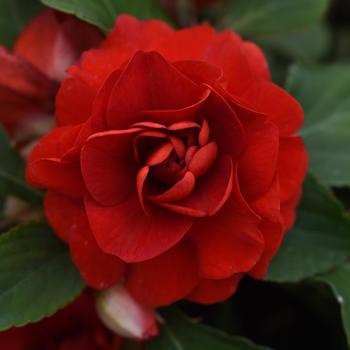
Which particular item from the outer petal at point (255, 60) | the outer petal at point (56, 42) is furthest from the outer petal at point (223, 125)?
the outer petal at point (56, 42)

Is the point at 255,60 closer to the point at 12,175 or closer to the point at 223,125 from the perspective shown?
the point at 223,125

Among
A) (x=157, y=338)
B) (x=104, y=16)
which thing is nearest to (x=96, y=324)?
(x=157, y=338)

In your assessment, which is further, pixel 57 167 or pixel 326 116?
pixel 326 116

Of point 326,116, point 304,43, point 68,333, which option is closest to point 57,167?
point 68,333

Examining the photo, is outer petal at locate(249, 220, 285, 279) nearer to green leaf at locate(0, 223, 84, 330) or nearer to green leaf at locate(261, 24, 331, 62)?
green leaf at locate(0, 223, 84, 330)

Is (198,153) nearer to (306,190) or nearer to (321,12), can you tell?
(306,190)

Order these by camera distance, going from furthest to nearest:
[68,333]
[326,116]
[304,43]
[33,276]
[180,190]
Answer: [304,43] < [326,116] < [68,333] < [33,276] < [180,190]
